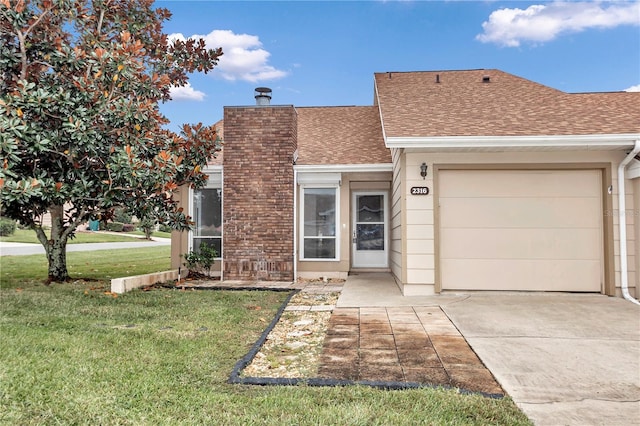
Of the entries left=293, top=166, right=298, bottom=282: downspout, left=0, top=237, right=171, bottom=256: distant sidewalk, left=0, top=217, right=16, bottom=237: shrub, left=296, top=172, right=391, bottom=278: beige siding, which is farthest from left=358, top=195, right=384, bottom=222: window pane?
left=0, top=217, right=16, bottom=237: shrub

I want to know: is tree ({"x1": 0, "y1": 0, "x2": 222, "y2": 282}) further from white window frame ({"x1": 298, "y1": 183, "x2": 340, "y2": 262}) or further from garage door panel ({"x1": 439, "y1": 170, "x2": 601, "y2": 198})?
garage door panel ({"x1": 439, "y1": 170, "x2": 601, "y2": 198})

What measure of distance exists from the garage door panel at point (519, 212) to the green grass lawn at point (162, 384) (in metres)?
3.96

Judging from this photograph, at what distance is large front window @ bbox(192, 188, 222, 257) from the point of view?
10602 mm

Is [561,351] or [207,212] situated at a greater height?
[207,212]

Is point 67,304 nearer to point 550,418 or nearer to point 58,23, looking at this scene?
point 58,23

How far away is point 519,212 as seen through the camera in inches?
304

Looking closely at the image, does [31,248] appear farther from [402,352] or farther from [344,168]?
[402,352]

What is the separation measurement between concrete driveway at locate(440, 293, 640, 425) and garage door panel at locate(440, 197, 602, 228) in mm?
1318

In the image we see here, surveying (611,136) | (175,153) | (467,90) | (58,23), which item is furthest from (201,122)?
(611,136)

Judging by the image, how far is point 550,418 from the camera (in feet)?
9.58

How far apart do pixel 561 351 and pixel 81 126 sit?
7.30m

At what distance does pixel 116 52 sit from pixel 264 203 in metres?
4.36

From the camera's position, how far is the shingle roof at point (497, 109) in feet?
24.3

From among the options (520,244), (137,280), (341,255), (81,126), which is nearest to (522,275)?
(520,244)
